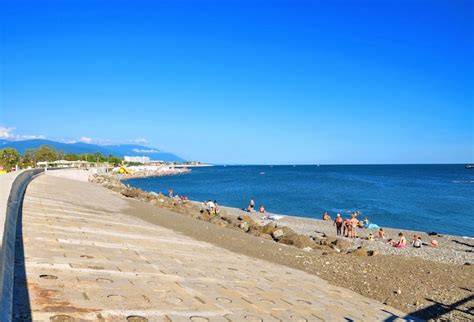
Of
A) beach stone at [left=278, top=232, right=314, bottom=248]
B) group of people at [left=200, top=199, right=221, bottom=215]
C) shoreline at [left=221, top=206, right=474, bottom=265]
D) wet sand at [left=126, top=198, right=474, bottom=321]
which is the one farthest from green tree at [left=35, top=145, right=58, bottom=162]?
wet sand at [left=126, top=198, right=474, bottom=321]

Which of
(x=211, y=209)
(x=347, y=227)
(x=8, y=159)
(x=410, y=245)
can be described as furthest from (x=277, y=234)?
(x=8, y=159)

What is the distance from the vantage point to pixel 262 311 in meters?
6.91

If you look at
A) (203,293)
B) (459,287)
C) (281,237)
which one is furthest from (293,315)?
(281,237)

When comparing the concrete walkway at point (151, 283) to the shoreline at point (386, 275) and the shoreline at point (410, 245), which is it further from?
the shoreline at point (410, 245)

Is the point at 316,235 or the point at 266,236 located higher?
the point at 266,236

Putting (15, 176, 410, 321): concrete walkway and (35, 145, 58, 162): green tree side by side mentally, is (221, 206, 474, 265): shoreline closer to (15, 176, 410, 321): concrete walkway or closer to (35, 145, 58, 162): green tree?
(15, 176, 410, 321): concrete walkway

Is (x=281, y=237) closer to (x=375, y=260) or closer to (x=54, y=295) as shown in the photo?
(x=375, y=260)

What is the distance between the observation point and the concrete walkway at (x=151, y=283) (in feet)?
17.2

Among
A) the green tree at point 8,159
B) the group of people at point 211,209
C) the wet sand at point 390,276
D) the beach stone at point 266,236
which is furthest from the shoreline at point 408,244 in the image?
the green tree at point 8,159

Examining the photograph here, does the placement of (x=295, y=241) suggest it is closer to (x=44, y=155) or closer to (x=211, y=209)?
(x=211, y=209)

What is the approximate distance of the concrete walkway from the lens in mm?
5230

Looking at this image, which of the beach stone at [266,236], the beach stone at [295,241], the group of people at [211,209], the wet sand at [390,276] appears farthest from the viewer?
the group of people at [211,209]

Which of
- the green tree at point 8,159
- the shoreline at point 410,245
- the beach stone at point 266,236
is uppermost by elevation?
the green tree at point 8,159

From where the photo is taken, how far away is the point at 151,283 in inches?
267
